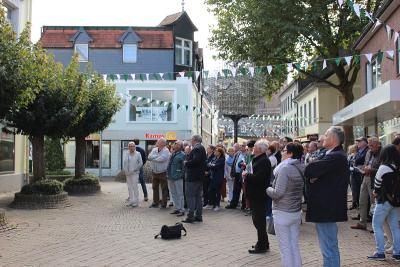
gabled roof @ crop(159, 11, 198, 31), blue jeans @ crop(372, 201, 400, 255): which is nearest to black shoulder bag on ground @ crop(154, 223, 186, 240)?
blue jeans @ crop(372, 201, 400, 255)

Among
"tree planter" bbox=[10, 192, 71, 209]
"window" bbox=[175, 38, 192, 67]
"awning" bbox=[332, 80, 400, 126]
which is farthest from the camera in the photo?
"window" bbox=[175, 38, 192, 67]

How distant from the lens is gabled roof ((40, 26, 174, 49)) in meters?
37.4

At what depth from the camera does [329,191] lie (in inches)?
234

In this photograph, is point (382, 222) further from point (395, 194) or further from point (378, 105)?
point (378, 105)

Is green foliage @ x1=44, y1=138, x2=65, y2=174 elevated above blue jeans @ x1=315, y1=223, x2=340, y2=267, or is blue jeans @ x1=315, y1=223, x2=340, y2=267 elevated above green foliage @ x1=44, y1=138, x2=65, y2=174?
green foliage @ x1=44, y1=138, x2=65, y2=174

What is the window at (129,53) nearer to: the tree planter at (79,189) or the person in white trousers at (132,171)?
the tree planter at (79,189)

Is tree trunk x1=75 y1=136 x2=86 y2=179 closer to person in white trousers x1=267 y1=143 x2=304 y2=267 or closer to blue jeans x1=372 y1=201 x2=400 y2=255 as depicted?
blue jeans x1=372 y1=201 x2=400 y2=255

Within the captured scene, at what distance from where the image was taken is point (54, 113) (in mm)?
13969

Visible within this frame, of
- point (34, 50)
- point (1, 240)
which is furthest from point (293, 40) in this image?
point (1, 240)

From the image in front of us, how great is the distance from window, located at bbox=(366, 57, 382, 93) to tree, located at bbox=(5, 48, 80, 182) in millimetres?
12644

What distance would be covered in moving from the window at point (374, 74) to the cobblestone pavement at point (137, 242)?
37.5 ft

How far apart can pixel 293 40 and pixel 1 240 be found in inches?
752

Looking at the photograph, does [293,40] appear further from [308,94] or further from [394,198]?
[308,94]

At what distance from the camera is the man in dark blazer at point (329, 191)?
5914 millimetres
